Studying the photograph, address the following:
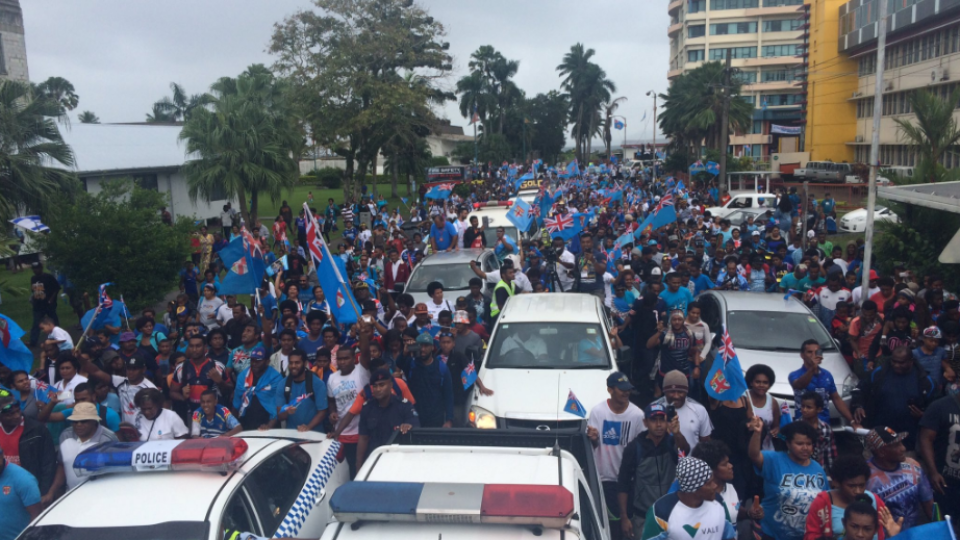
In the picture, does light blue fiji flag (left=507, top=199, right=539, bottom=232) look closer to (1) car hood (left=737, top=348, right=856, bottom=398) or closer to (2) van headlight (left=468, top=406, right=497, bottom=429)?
(1) car hood (left=737, top=348, right=856, bottom=398)

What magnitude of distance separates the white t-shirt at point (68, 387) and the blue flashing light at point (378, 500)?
4.19 metres

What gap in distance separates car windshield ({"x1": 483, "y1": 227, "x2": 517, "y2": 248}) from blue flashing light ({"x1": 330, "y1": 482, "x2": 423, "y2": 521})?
12.4 m

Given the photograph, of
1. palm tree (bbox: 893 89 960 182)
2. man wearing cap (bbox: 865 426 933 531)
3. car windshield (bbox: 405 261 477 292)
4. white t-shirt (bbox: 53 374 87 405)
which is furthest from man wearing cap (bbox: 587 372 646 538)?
palm tree (bbox: 893 89 960 182)

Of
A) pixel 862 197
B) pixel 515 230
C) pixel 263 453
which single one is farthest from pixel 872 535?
pixel 862 197

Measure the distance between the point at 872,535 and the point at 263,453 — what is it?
11.1 feet

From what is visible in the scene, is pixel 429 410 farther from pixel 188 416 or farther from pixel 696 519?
pixel 696 519

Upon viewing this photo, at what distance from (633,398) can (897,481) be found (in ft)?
14.6

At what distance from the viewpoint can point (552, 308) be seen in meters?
8.32

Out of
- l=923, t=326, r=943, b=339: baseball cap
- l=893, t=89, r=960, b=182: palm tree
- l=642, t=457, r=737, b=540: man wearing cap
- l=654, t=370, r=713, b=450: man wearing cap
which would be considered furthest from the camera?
l=893, t=89, r=960, b=182: palm tree

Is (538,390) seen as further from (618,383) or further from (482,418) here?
(618,383)

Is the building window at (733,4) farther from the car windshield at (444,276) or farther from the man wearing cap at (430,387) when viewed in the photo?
the man wearing cap at (430,387)

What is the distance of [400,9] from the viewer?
32906 mm

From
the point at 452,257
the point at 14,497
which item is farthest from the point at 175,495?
the point at 452,257

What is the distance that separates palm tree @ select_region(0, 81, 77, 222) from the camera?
13617mm
